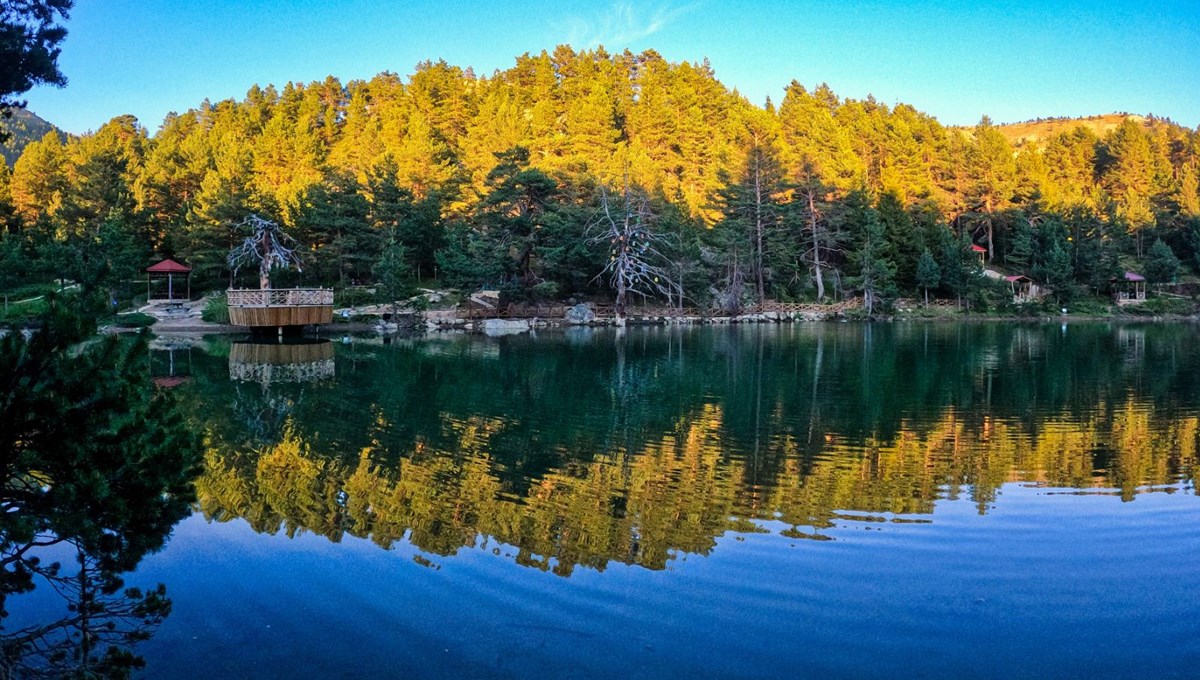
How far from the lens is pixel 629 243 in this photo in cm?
5053

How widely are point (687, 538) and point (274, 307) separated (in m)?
31.5

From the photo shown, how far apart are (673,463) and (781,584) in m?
4.92

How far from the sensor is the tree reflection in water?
464 centimetres

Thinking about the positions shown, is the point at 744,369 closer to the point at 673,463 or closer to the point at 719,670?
the point at 673,463

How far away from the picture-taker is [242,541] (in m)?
8.64

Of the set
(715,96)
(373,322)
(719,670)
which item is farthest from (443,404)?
(715,96)

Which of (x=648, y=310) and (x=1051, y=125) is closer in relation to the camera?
(x=648, y=310)

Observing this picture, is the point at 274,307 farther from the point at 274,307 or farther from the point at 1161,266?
the point at 1161,266

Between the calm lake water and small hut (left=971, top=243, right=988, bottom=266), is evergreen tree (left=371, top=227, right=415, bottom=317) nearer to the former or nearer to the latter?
the calm lake water

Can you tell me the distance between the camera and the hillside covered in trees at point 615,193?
49344mm

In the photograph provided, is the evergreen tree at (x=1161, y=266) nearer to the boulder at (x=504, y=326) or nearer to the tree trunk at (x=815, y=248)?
the tree trunk at (x=815, y=248)

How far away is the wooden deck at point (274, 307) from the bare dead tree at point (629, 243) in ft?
56.9

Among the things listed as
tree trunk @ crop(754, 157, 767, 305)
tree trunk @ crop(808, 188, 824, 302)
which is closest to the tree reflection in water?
tree trunk @ crop(754, 157, 767, 305)

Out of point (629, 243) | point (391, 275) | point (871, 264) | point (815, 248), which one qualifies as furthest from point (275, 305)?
point (871, 264)
